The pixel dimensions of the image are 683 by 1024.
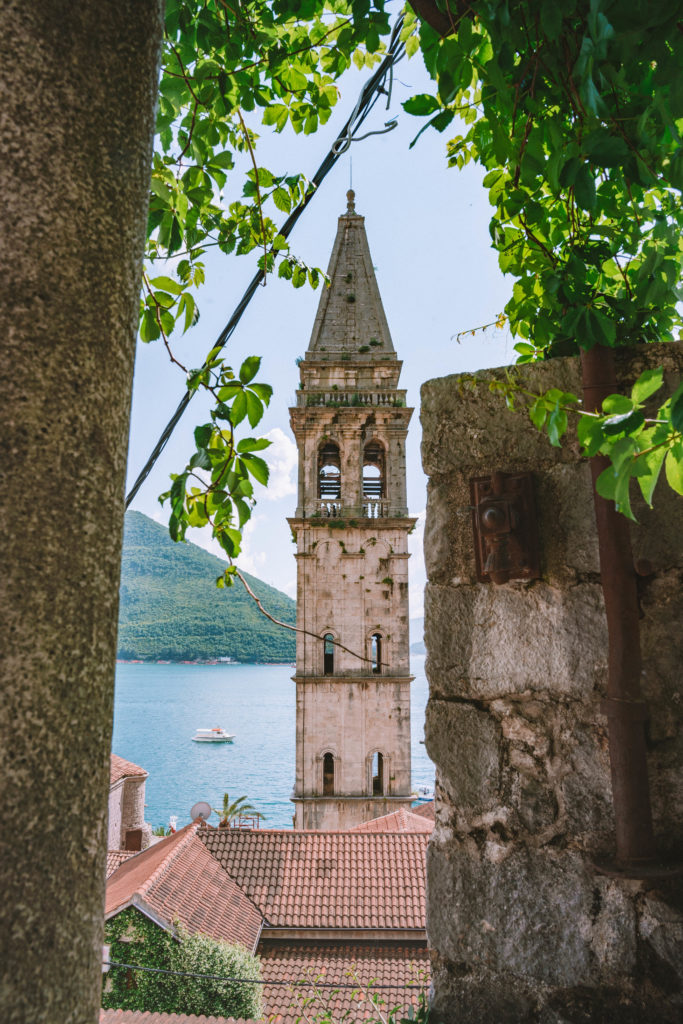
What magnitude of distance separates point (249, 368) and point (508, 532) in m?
0.62

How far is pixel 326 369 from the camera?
21.8 metres

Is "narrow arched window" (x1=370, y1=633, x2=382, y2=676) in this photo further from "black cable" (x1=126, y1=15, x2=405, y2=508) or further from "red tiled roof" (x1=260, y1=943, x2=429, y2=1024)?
"black cable" (x1=126, y1=15, x2=405, y2=508)

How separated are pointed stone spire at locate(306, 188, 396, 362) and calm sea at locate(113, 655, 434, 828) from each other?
35.0 feet

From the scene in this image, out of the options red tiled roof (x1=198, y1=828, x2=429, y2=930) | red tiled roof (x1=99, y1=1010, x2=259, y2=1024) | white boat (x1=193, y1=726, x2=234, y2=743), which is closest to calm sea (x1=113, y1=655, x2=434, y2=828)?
white boat (x1=193, y1=726, x2=234, y2=743)

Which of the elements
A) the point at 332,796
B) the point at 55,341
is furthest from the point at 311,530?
the point at 55,341

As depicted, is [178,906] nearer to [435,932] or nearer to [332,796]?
[332,796]

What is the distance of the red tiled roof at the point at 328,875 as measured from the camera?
1400cm

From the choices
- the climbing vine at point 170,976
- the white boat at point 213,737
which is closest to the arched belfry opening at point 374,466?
the climbing vine at point 170,976

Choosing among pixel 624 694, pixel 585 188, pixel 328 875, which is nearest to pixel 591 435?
pixel 585 188

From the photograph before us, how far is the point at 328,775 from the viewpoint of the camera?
67.3 feet

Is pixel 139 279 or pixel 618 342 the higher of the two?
pixel 618 342

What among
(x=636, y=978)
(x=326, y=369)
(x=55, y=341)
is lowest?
(x=636, y=978)

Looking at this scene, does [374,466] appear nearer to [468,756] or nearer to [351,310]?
[351,310]

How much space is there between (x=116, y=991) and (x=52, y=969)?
1384cm
